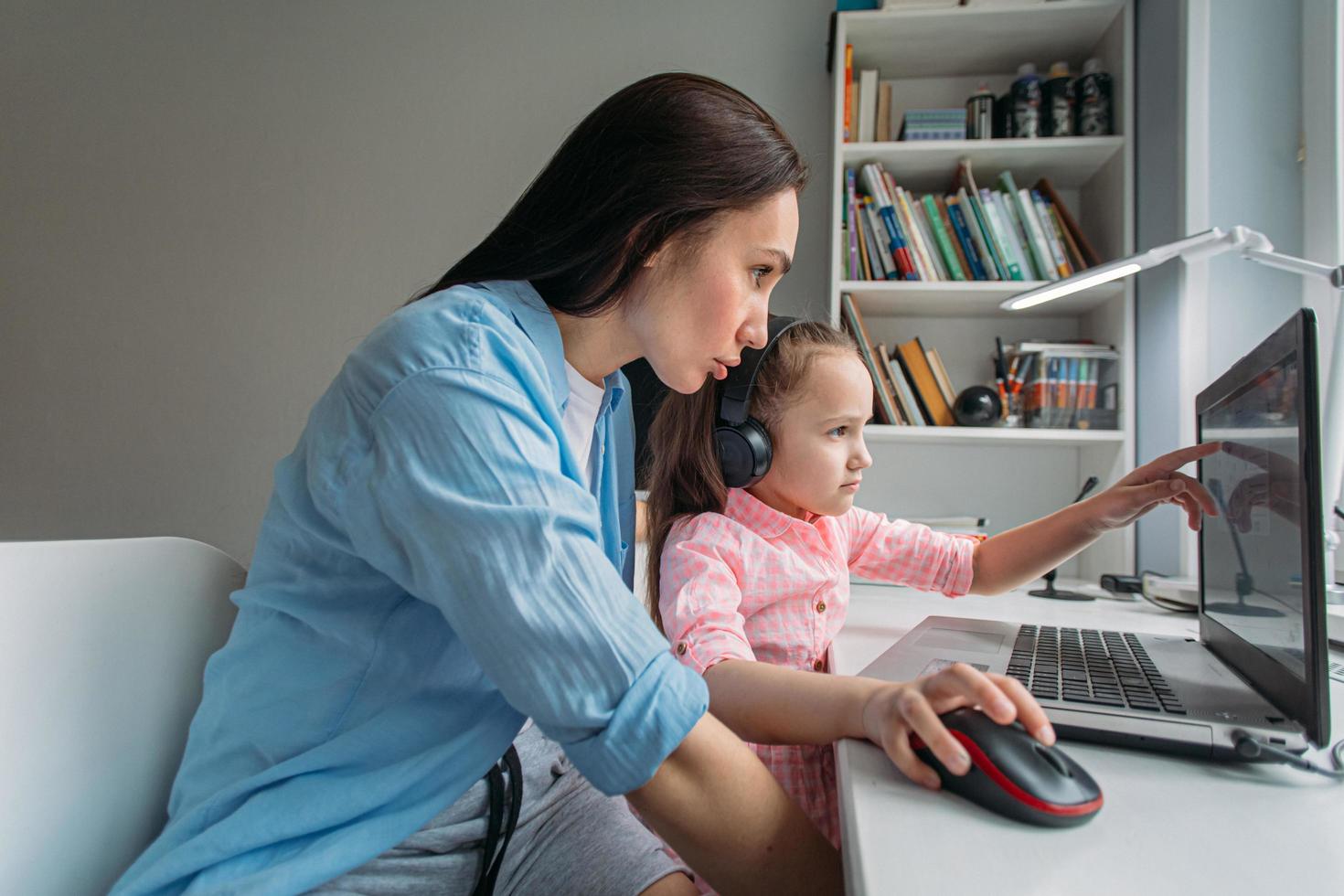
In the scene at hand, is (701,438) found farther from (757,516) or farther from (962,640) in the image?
(962,640)

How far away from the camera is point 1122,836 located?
0.47 metres

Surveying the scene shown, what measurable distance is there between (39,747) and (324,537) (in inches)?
9.6

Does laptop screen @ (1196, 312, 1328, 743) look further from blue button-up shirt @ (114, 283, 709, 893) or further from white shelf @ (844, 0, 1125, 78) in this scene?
white shelf @ (844, 0, 1125, 78)

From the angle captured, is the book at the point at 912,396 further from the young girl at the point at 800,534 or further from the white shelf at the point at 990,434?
the young girl at the point at 800,534

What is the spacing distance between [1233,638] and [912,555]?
46 centimetres

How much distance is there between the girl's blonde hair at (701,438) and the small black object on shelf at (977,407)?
0.96 m

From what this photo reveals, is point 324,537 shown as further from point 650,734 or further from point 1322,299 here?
point 1322,299

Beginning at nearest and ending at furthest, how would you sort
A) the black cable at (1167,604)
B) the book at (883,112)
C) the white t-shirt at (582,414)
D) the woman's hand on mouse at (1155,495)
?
the white t-shirt at (582,414) < the woman's hand on mouse at (1155,495) < the black cable at (1167,604) < the book at (883,112)

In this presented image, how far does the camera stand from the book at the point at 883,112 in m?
2.19

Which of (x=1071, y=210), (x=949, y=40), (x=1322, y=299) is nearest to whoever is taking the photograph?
(x=1322, y=299)

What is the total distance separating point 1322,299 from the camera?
1639 mm

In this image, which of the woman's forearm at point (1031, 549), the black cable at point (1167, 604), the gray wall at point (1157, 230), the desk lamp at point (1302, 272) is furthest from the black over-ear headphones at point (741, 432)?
the gray wall at point (1157, 230)

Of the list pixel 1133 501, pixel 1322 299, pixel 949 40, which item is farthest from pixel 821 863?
pixel 949 40

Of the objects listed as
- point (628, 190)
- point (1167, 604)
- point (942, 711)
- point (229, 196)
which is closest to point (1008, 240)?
point (1167, 604)
